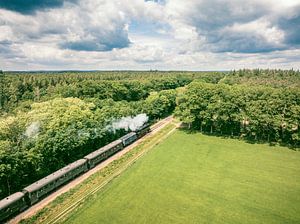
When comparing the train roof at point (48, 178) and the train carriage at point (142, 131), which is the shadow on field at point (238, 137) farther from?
the train roof at point (48, 178)

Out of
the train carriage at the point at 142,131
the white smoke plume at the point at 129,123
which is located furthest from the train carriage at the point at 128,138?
the white smoke plume at the point at 129,123

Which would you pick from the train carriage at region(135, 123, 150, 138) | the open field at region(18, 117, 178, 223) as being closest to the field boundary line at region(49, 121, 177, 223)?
the open field at region(18, 117, 178, 223)

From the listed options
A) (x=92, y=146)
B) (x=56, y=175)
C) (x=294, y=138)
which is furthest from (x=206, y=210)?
(x=294, y=138)

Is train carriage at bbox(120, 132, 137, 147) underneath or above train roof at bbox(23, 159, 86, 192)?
underneath

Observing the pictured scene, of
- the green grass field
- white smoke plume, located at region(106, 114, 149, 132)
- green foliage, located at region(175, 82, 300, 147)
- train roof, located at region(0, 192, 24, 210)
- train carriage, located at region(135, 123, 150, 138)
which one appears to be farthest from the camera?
train carriage, located at region(135, 123, 150, 138)

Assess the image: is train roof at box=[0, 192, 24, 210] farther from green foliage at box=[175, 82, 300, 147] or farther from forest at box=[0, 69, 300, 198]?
green foliage at box=[175, 82, 300, 147]

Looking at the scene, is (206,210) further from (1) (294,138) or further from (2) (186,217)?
(1) (294,138)

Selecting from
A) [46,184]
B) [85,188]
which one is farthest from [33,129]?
[85,188]
